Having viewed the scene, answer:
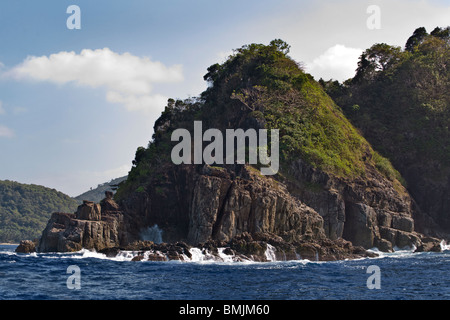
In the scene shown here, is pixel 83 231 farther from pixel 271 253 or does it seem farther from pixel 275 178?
pixel 275 178

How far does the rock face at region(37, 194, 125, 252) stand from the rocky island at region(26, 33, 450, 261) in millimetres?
138

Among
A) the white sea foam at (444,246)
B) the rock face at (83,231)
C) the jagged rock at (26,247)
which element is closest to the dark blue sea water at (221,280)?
the rock face at (83,231)

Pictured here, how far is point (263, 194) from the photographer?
2571 inches

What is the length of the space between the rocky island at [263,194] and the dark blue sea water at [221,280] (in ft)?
23.2

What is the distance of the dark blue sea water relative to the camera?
3269 cm

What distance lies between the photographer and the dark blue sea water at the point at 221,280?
3269 centimetres

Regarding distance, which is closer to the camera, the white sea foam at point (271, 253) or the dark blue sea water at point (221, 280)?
the dark blue sea water at point (221, 280)

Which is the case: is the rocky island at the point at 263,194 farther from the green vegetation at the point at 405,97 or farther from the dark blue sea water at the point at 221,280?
the dark blue sea water at the point at 221,280

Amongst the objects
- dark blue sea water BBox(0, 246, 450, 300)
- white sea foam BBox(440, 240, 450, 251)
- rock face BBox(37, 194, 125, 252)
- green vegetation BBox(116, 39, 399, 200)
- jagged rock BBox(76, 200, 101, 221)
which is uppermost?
green vegetation BBox(116, 39, 399, 200)

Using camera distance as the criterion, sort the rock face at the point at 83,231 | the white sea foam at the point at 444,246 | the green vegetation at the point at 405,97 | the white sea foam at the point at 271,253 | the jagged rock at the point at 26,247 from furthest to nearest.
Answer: the green vegetation at the point at 405,97 < the white sea foam at the point at 444,246 < the jagged rock at the point at 26,247 < the rock face at the point at 83,231 < the white sea foam at the point at 271,253

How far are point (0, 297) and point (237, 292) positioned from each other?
1512 cm

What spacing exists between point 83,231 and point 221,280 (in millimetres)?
31089

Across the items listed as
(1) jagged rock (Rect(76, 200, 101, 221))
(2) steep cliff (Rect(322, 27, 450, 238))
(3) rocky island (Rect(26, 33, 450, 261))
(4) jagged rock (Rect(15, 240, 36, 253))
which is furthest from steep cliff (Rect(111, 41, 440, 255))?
(4) jagged rock (Rect(15, 240, 36, 253))

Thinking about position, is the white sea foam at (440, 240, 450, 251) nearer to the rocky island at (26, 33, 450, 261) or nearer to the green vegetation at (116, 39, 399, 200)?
the rocky island at (26, 33, 450, 261)
